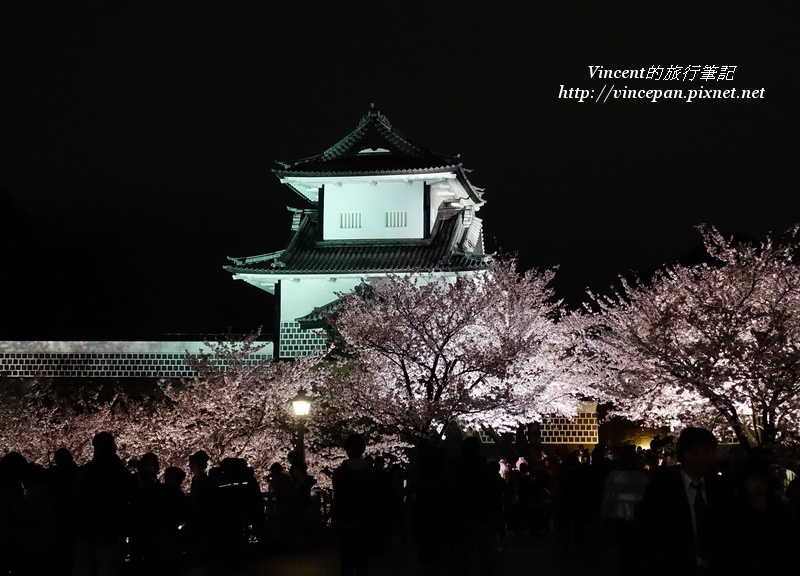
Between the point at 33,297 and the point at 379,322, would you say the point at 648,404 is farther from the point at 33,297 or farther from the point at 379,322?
the point at 33,297

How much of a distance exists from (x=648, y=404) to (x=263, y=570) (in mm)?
14918

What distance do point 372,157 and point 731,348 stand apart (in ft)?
55.8

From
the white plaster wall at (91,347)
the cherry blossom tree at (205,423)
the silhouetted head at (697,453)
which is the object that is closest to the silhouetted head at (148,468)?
the silhouetted head at (697,453)

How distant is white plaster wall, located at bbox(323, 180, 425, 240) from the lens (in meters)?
35.4

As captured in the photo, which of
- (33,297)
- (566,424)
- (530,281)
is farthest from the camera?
(33,297)

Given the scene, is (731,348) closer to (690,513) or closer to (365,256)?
(365,256)

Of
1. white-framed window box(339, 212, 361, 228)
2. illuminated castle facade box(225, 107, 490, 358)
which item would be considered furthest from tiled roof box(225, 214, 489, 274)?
white-framed window box(339, 212, 361, 228)

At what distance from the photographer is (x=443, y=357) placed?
1038 inches

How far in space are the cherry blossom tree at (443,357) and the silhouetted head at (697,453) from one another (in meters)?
18.1

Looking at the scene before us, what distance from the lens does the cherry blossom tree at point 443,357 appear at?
1014 inches

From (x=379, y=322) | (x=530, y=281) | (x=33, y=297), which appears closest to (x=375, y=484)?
(x=379, y=322)

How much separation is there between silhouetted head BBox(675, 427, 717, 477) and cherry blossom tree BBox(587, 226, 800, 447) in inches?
644

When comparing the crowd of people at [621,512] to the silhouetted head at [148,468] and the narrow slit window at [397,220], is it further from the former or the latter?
the narrow slit window at [397,220]

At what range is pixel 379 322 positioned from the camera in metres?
27.2
